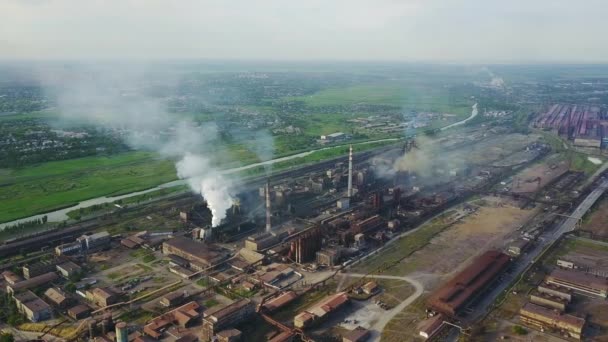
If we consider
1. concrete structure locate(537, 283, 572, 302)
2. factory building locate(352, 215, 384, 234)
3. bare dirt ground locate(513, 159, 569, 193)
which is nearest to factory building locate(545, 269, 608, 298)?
concrete structure locate(537, 283, 572, 302)

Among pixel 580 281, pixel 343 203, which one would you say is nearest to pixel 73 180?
pixel 343 203

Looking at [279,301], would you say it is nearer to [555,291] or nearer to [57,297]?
Result: [57,297]

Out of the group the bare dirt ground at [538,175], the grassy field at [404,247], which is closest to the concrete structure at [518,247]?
the grassy field at [404,247]

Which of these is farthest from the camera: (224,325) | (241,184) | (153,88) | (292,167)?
(153,88)

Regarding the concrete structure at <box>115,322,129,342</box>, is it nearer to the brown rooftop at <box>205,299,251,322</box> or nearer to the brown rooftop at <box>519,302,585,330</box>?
the brown rooftop at <box>205,299,251,322</box>

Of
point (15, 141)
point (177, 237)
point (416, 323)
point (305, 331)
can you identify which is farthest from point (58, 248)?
point (15, 141)

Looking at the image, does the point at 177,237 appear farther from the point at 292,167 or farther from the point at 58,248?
the point at 292,167
